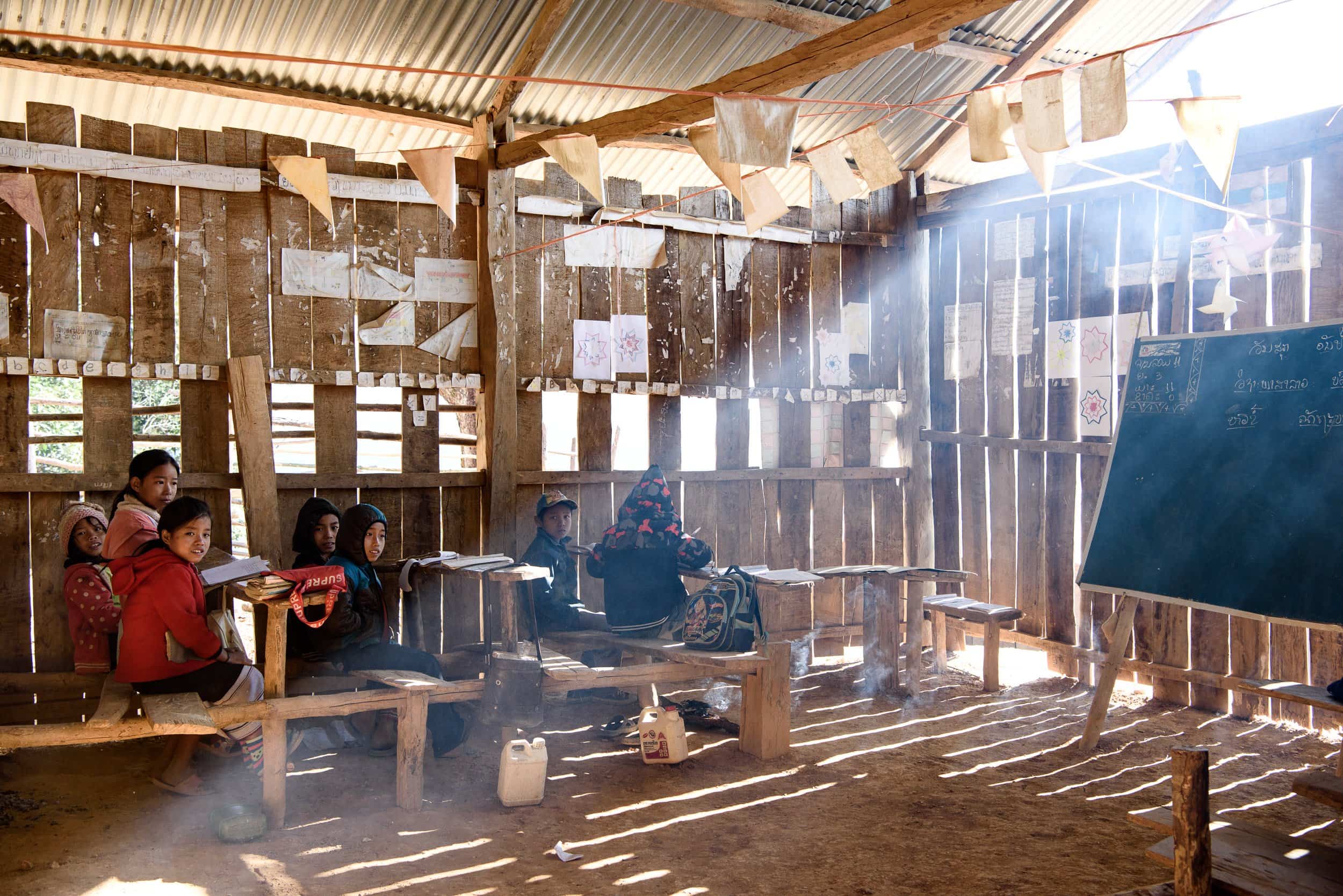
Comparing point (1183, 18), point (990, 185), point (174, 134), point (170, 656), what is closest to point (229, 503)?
point (170, 656)

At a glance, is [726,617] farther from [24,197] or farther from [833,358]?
[24,197]

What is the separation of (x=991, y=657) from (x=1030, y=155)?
3.47 m

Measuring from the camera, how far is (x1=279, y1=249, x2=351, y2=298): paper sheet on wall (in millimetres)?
5988

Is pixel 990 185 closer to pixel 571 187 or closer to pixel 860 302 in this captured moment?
pixel 860 302

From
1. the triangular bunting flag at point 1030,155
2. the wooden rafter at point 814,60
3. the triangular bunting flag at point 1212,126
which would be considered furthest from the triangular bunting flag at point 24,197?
the triangular bunting flag at point 1212,126

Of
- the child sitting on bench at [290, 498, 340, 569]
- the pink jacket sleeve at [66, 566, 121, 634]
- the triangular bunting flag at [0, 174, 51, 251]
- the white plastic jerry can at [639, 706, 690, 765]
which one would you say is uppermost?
the triangular bunting flag at [0, 174, 51, 251]

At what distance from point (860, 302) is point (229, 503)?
15.5ft

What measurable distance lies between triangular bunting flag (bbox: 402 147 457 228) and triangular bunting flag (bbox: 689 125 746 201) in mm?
1224

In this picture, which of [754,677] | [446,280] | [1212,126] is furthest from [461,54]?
[1212,126]

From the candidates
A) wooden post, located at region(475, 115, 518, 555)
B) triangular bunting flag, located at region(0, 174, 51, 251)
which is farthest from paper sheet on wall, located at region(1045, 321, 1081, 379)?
triangular bunting flag, located at region(0, 174, 51, 251)

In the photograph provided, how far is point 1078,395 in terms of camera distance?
693 cm

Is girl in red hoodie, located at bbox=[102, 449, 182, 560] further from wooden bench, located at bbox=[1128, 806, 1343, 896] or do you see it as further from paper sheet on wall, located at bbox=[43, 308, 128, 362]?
wooden bench, located at bbox=[1128, 806, 1343, 896]

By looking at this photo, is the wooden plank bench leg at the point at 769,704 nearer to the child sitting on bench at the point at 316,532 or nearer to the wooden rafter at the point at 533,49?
the child sitting on bench at the point at 316,532

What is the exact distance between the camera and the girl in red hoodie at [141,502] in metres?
4.65
